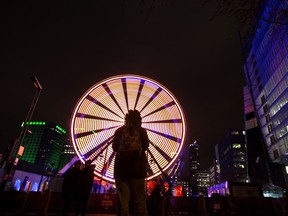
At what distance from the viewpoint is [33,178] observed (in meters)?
57.7

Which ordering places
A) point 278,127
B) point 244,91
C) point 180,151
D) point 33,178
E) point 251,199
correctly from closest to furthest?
point 251,199, point 180,151, point 278,127, point 33,178, point 244,91

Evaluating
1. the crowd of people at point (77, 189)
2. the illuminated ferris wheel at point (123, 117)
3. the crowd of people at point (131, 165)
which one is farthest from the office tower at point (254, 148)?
the crowd of people at point (131, 165)

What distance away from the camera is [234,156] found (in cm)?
10138

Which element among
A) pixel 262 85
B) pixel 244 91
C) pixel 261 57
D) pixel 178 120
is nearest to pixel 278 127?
pixel 262 85

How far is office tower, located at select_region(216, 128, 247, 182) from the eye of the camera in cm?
9938

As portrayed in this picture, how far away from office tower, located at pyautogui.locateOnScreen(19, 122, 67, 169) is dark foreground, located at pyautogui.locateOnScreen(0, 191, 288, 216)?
5846 inches

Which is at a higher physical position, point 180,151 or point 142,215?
point 180,151

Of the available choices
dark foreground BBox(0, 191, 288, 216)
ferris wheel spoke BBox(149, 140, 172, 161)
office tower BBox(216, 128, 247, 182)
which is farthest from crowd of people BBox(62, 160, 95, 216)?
office tower BBox(216, 128, 247, 182)

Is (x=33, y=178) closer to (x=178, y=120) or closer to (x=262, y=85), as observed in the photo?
(x=178, y=120)

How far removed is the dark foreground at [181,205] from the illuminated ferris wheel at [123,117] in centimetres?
298

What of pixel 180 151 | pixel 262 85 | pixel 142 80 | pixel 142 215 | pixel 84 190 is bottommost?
pixel 142 215

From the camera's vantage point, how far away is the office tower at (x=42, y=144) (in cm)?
14600

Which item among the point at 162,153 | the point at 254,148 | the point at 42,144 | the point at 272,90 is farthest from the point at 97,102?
the point at 42,144

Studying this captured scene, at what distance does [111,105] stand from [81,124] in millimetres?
2521
